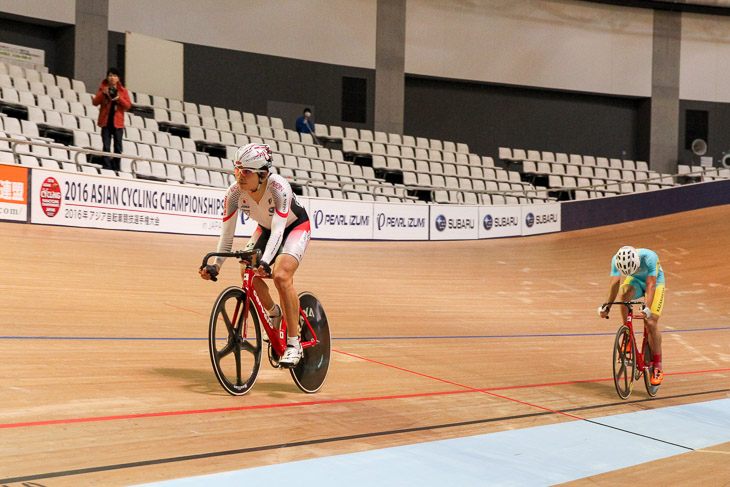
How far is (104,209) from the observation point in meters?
7.96

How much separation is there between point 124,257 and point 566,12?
1499 cm

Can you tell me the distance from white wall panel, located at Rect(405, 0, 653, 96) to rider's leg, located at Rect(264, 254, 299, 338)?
14516 millimetres

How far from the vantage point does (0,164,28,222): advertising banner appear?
7.21 m

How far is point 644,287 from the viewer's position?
17.4ft

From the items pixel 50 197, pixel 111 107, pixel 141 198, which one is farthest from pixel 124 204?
pixel 111 107

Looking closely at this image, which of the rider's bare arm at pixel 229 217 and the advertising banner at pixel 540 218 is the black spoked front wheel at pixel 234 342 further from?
→ the advertising banner at pixel 540 218

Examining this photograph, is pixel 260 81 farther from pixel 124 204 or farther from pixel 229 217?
pixel 229 217

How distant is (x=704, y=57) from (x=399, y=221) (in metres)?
12.8

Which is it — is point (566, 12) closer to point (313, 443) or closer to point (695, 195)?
point (695, 195)

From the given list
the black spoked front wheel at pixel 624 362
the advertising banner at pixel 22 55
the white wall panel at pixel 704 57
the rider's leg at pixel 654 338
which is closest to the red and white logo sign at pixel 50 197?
the black spoked front wheel at pixel 624 362

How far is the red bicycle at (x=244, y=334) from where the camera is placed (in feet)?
11.3

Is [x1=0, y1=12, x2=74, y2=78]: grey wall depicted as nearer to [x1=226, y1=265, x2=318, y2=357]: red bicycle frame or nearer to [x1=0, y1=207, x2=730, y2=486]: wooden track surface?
[x1=0, y1=207, x2=730, y2=486]: wooden track surface

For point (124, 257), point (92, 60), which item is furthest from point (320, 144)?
point (124, 257)

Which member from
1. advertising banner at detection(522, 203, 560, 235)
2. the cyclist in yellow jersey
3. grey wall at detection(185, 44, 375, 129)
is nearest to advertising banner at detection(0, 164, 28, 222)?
the cyclist in yellow jersey
